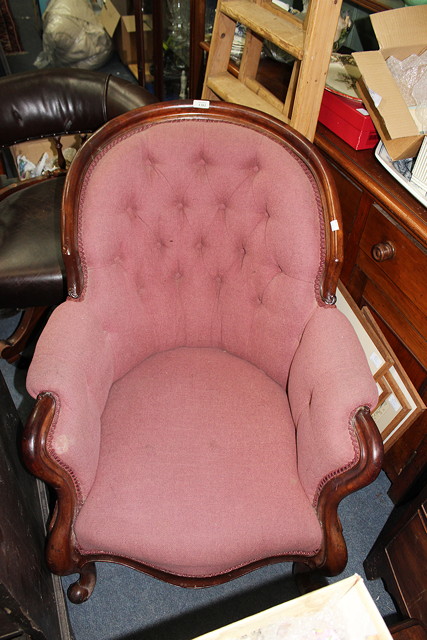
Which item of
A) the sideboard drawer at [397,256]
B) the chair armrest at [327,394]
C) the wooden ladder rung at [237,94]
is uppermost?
the wooden ladder rung at [237,94]

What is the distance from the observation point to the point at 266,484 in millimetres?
1000

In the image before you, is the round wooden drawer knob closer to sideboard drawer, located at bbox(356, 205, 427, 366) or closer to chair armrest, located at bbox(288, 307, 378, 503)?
sideboard drawer, located at bbox(356, 205, 427, 366)

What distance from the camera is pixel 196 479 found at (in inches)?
39.4

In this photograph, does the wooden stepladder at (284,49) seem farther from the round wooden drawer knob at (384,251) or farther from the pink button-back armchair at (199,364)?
the round wooden drawer knob at (384,251)

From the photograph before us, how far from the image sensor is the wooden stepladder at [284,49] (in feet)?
3.78

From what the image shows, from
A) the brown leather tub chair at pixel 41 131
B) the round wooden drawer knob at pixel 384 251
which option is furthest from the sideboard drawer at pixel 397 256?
the brown leather tub chair at pixel 41 131

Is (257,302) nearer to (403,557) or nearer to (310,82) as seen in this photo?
(310,82)

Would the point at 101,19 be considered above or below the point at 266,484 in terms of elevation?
above

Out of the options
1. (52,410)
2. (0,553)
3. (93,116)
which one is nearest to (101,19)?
(93,116)

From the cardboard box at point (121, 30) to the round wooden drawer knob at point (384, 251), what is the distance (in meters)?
2.47

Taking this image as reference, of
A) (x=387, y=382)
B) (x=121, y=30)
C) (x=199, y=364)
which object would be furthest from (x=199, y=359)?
(x=121, y=30)

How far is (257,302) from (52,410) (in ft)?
1.85

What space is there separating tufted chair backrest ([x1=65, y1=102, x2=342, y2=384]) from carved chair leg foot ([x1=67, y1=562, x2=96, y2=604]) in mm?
533

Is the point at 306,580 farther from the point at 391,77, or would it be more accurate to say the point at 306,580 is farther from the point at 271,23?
the point at 271,23
